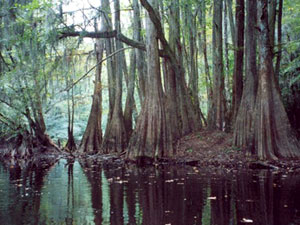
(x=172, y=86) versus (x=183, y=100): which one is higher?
(x=172, y=86)

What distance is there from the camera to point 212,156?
11258mm

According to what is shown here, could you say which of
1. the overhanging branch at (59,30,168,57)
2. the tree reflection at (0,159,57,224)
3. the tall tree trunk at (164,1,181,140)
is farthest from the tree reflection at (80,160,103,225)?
the overhanging branch at (59,30,168,57)

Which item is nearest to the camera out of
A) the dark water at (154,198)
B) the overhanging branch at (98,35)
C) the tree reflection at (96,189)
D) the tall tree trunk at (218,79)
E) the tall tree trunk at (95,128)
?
the dark water at (154,198)

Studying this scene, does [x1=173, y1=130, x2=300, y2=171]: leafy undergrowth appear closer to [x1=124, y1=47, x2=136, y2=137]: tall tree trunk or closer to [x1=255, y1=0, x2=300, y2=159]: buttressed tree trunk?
[x1=255, y1=0, x2=300, y2=159]: buttressed tree trunk

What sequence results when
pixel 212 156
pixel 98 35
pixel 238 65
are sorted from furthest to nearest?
pixel 238 65 → pixel 98 35 → pixel 212 156

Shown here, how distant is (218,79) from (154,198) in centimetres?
755

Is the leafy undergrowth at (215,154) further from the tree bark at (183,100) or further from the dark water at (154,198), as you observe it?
the dark water at (154,198)

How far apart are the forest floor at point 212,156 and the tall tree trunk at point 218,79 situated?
2.03ft

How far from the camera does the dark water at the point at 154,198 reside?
4.76m

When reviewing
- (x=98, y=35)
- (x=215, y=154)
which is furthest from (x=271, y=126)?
(x=98, y=35)

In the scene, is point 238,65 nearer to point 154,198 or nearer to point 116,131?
point 116,131

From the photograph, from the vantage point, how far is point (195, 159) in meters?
11.2

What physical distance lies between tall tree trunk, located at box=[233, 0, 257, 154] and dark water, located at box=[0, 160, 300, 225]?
214 cm

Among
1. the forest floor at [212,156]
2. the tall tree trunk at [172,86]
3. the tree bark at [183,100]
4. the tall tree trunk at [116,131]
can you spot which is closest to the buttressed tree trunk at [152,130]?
the forest floor at [212,156]
